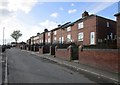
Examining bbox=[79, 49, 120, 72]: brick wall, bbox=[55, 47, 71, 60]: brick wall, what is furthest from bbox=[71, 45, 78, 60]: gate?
bbox=[79, 49, 120, 72]: brick wall

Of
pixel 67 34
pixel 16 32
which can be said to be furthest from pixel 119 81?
pixel 16 32

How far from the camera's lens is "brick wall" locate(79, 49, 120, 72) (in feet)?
52.1

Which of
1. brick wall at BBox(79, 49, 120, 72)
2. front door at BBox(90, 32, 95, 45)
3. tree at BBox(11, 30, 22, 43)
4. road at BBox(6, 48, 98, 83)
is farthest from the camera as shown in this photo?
tree at BBox(11, 30, 22, 43)

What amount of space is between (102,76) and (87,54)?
7.62 meters

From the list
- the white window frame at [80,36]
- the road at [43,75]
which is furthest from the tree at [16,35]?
the road at [43,75]

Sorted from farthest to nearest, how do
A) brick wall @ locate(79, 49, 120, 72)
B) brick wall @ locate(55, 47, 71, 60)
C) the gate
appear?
brick wall @ locate(55, 47, 71, 60) → the gate → brick wall @ locate(79, 49, 120, 72)

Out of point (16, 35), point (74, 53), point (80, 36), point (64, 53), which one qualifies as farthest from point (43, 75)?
point (16, 35)

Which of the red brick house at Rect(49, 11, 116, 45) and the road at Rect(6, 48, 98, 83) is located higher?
the red brick house at Rect(49, 11, 116, 45)

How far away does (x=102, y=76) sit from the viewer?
14.2 meters

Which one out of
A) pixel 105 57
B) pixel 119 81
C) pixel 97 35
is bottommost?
pixel 119 81

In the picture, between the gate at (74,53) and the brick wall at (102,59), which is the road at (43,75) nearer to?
the brick wall at (102,59)

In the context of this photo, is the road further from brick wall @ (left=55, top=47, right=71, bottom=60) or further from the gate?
brick wall @ (left=55, top=47, right=71, bottom=60)

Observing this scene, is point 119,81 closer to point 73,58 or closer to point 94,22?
point 73,58

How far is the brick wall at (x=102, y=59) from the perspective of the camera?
15891 mm
